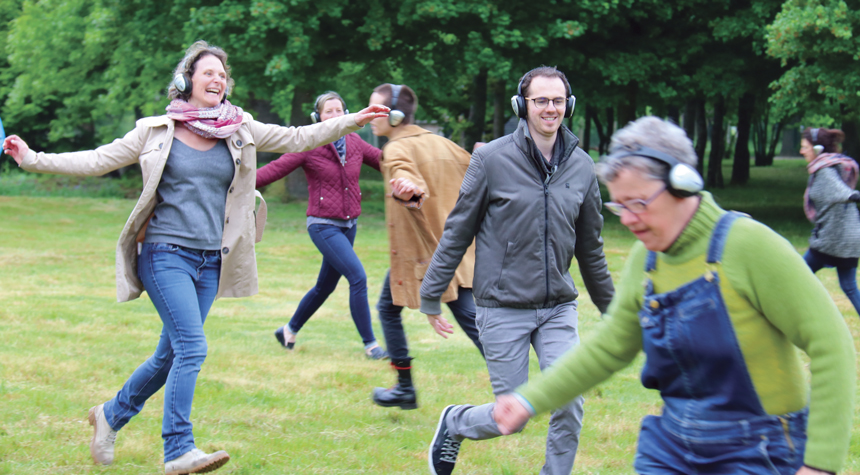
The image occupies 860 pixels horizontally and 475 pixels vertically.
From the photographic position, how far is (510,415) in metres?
2.61

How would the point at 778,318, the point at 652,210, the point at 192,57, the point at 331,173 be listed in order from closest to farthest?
the point at 778,318, the point at 652,210, the point at 192,57, the point at 331,173

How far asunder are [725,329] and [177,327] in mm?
2831

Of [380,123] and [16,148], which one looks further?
[380,123]

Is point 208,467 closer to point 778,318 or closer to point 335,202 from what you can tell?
point 778,318

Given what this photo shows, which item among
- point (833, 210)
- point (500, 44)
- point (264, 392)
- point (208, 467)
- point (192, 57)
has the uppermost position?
point (500, 44)

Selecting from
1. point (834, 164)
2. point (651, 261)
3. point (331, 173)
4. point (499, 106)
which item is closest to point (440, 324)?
point (651, 261)

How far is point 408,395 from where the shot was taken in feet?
19.0

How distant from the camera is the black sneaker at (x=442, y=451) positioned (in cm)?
411

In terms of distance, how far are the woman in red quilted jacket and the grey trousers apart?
9.62 feet

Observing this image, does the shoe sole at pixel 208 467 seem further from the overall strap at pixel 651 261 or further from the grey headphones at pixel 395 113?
the overall strap at pixel 651 261

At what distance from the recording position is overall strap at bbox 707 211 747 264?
88.4 inches

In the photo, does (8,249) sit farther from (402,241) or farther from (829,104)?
(829,104)

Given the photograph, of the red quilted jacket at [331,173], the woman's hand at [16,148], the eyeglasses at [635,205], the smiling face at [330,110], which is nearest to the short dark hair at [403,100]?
the smiling face at [330,110]

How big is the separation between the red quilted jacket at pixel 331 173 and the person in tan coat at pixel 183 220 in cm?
235
